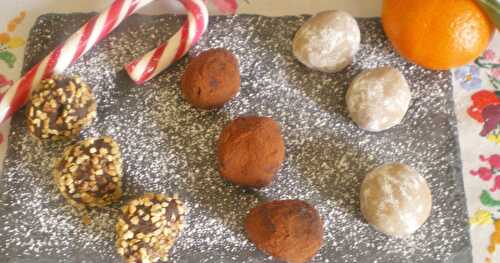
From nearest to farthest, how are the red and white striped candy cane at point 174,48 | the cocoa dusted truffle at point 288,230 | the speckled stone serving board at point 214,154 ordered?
the cocoa dusted truffle at point 288,230 → the speckled stone serving board at point 214,154 → the red and white striped candy cane at point 174,48

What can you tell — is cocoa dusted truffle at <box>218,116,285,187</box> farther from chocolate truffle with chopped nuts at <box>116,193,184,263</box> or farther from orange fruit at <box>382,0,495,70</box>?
orange fruit at <box>382,0,495,70</box>

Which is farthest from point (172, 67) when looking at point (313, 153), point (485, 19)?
point (485, 19)

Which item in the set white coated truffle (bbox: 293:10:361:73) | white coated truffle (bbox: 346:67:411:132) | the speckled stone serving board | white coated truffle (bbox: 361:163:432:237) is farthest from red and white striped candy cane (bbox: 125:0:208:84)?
white coated truffle (bbox: 361:163:432:237)

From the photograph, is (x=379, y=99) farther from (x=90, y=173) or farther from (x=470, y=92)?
(x=90, y=173)

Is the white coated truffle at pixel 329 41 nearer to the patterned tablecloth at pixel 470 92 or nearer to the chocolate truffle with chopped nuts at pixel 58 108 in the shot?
the patterned tablecloth at pixel 470 92

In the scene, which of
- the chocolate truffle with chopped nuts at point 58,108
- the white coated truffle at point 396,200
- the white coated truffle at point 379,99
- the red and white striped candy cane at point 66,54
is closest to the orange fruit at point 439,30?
the white coated truffle at point 379,99

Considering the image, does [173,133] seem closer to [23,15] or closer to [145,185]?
[145,185]
